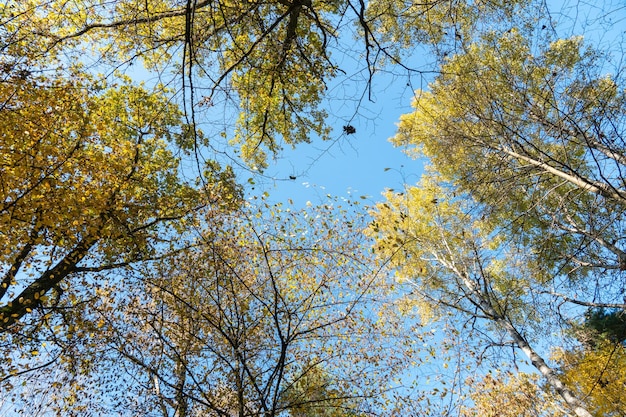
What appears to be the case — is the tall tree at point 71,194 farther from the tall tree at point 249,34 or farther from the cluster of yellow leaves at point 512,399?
the cluster of yellow leaves at point 512,399

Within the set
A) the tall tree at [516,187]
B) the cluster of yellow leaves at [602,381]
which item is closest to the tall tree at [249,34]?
the tall tree at [516,187]

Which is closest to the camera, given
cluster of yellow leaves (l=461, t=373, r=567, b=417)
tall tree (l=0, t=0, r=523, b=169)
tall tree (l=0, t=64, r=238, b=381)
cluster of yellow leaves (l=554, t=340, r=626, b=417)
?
tall tree (l=0, t=0, r=523, b=169)

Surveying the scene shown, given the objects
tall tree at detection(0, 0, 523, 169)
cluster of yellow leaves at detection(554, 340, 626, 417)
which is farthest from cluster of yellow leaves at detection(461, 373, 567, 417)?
tall tree at detection(0, 0, 523, 169)

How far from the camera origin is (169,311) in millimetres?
5414

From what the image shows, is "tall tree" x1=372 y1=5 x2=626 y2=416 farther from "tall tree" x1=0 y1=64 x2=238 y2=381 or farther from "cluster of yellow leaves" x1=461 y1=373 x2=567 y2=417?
"tall tree" x1=0 y1=64 x2=238 y2=381

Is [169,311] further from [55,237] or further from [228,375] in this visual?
[55,237]

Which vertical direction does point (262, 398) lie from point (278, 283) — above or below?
below

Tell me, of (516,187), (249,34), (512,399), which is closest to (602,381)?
(512,399)

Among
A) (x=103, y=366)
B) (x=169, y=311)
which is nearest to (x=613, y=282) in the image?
(x=169, y=311)

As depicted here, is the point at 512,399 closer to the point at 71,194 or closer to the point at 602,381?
the point at 602,381

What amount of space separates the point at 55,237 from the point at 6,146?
5.14ft

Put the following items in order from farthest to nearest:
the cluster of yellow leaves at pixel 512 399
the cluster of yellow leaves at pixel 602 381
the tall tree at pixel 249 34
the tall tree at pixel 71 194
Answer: the cluster of yellow leaves at pixel 512 399
the cluster of yellow leaves at pixel 602 381
the tall tree at pixel 71 194
the tall tree at pixel 249 34

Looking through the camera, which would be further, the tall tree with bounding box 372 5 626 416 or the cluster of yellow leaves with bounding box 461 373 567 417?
the cluster of yellow leaves with bounding box 461 373 567 417

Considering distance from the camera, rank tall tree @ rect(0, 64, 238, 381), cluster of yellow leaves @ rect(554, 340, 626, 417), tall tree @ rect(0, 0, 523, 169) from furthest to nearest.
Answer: cluster of yellow leaves @ rect(554, 340, 626, 417) < tall tree @ rect(0, 64, 238, 381) < tall tree @ rect(0, 0, 523, 169)
